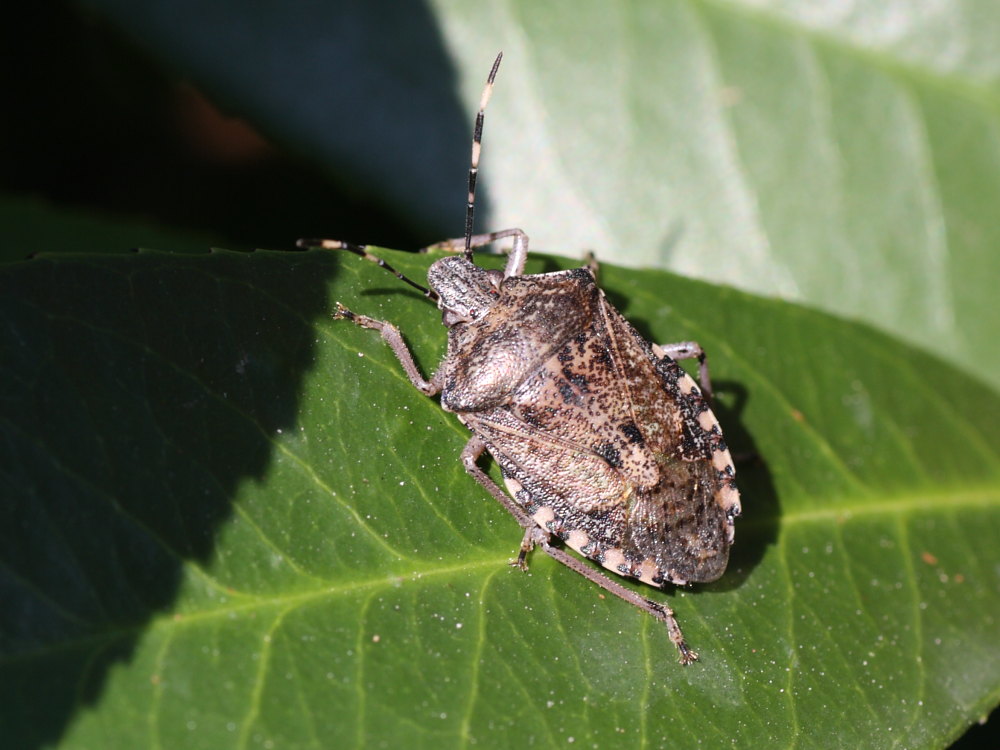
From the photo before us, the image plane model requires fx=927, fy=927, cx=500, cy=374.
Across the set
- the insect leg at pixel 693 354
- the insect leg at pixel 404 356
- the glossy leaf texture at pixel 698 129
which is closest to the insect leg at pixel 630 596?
the insect leg at pixel 404 356

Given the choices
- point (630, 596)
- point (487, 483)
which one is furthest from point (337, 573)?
point (630, 596)

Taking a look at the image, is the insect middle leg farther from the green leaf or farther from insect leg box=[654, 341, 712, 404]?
insect leg box=[654, 341, 712, 404]

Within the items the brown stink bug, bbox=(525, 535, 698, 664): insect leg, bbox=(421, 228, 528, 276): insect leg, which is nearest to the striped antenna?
bbox=(421, 228, 528, 276): insect leg

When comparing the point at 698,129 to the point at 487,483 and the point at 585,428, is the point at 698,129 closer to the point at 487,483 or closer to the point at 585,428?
the point at 585,428

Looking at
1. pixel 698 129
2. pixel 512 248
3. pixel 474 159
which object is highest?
pixel 698 129

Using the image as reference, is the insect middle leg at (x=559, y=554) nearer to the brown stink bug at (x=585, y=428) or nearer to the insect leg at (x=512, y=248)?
the brown stink bug at (x=585, y=428)
